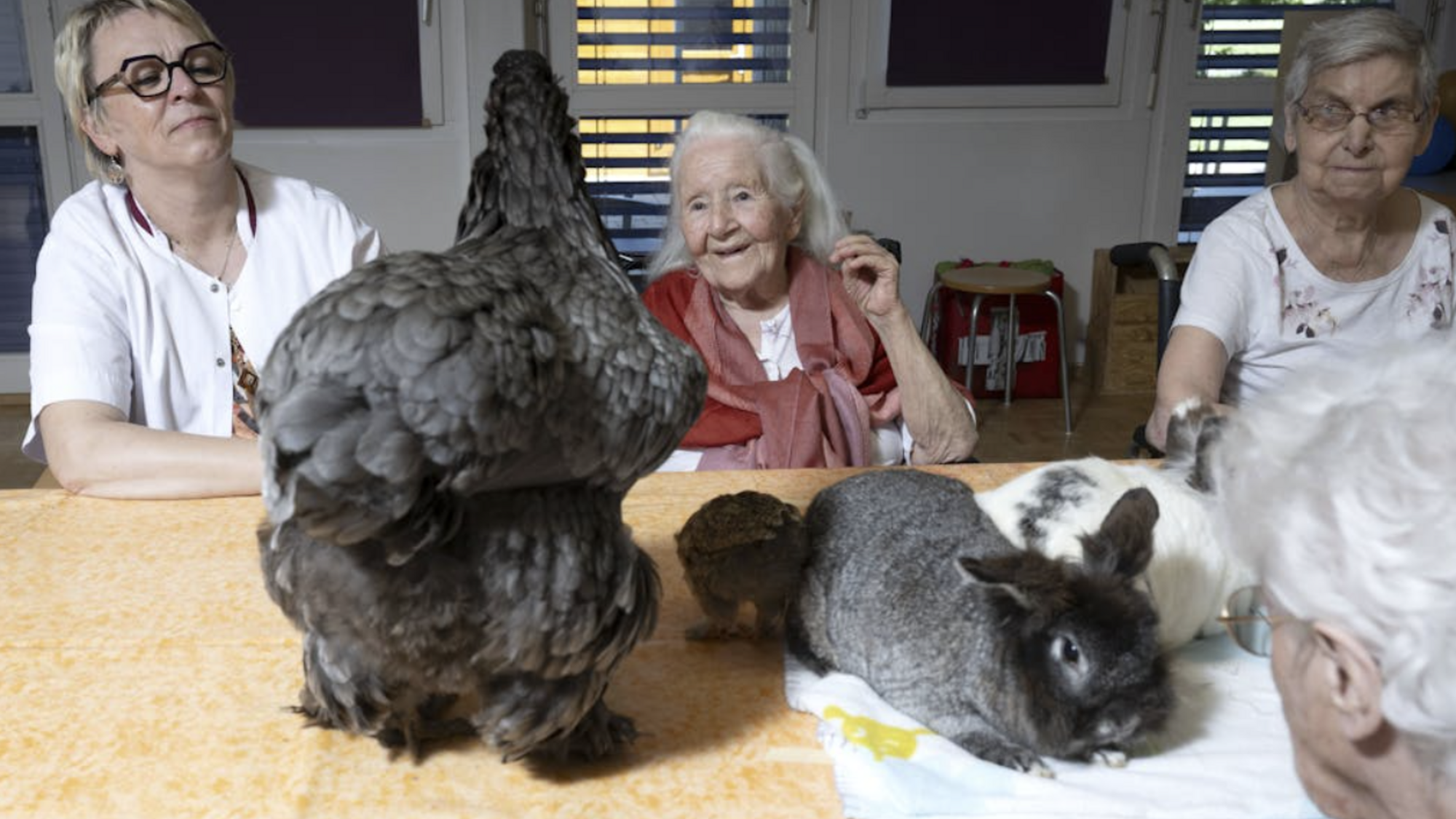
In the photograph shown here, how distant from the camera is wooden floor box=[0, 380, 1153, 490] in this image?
468 cm

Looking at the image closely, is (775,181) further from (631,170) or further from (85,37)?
(631,170)

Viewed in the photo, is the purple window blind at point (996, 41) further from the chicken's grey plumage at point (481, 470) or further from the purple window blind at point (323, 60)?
the chicken's grey plumage at point (481, 470)

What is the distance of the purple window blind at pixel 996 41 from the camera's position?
529 cm

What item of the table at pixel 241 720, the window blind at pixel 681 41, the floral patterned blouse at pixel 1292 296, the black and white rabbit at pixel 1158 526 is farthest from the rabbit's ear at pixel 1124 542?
the window blind at pixel 681 41

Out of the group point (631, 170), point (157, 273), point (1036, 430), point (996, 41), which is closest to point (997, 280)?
point (1036, 430)

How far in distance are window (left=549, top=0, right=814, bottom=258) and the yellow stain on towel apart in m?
4.05

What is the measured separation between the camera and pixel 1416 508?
A: 780mm

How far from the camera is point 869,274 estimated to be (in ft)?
7.72

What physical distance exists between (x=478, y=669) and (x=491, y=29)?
4.32 metres

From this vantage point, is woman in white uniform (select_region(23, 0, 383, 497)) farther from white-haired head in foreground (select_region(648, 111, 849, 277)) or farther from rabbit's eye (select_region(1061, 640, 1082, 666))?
rabbit's eye (select_region(1061, 640, 1082, 666))

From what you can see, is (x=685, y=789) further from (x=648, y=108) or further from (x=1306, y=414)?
(x=648, y=108)

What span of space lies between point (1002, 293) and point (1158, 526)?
3.85 metres

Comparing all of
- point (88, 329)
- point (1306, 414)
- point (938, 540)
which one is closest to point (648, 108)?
point (88, 329)

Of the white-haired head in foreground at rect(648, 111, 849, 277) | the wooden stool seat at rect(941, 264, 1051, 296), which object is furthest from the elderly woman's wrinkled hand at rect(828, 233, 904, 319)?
the wooden stool seat at rect(941, 264, 1051, 296)
